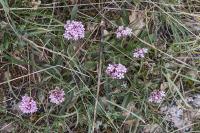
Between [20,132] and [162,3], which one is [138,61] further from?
[20,132]

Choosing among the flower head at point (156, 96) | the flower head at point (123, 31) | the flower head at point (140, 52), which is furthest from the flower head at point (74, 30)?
the flower head at point (156, 96)

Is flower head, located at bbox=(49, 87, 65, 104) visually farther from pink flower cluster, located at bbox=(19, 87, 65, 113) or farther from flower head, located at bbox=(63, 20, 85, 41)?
flower head, located at bbox=(63, 20, 85, 41)

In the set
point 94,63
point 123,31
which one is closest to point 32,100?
point 94,63

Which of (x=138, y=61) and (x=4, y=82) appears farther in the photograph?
(x=138, y=61)

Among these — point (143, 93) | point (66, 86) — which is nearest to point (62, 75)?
point (66, 86)

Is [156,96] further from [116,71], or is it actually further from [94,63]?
[94,63]

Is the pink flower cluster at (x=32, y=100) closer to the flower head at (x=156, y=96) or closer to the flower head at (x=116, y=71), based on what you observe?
the flower head at (x=116, y=71)
